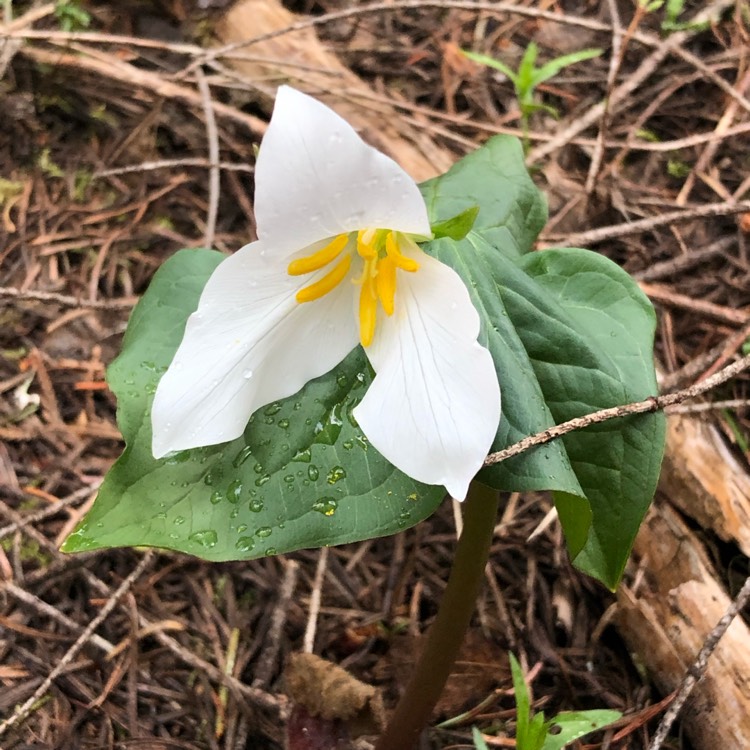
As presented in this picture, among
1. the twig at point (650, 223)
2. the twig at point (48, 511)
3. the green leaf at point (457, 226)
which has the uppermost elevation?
the green leaf at point (457, 226)

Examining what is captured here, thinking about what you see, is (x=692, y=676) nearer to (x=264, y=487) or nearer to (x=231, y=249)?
(x=264, y=487)

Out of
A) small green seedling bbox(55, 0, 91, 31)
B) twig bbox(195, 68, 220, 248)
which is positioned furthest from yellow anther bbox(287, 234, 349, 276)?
small green seedling bbox(55, 0, 91, 31)

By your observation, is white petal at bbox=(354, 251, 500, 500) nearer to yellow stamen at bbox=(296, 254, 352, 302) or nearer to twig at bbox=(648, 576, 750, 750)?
yellow stamen at bbox=(296, 254, 352, 302)

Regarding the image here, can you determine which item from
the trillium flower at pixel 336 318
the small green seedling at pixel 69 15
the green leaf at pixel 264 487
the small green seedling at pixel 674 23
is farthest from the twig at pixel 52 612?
the small green seedling at pixel 674 23

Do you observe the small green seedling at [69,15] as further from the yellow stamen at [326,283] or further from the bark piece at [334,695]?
the bark piece at [334,695]

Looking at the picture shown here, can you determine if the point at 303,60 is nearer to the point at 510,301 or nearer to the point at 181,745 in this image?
the point at 510,301

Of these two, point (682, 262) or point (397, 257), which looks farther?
point (682, 262)

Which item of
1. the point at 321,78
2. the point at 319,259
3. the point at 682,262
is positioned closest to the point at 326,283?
the point at 319,259
